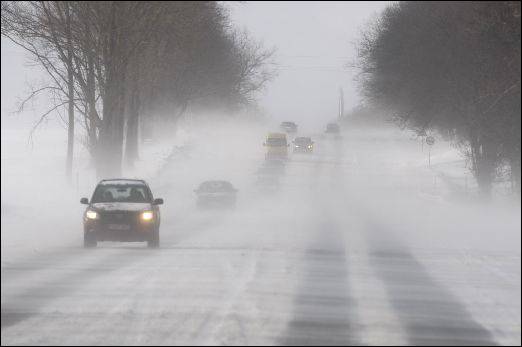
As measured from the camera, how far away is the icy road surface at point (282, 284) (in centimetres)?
1200

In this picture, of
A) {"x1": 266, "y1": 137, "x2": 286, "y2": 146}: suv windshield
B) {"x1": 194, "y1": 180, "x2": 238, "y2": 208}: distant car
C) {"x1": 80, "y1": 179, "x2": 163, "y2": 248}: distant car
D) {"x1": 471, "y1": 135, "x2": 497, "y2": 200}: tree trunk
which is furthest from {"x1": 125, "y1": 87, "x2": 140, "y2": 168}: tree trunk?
{"x1": 80, "y1": 179, "x2": 163, "y2": 248}: distant car

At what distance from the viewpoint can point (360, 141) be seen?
103 meters

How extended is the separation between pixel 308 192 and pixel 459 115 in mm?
14121

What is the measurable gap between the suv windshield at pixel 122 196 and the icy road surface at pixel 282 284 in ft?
3.98

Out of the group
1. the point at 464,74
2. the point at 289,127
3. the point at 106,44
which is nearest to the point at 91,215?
the point at 106,44

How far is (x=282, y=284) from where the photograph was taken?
16906mm

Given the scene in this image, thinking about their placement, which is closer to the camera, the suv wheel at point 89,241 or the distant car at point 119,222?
the distant car at point 119,222

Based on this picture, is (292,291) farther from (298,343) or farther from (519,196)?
(519,196)

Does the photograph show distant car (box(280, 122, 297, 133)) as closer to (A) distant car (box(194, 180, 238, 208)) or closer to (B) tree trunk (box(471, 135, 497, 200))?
Result: (A) distant car (box(194, 180, 238, 208))

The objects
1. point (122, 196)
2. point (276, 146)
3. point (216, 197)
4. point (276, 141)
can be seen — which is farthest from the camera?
point (276, 146)

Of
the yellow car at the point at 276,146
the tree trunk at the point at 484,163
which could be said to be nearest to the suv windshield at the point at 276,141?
the yellow car at the point at 276,146

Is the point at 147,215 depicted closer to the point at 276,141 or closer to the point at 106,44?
the point at 106,44

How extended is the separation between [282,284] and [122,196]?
9.11m

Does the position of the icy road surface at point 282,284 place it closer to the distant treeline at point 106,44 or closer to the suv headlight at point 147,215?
the suv headlight at point 147,215
